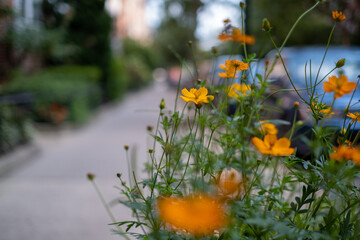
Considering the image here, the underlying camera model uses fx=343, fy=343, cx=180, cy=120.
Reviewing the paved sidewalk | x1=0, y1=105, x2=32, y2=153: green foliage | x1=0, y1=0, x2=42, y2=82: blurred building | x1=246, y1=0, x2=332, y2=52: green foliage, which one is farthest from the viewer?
x1=246, y1=0, x2=332, y2=52: green foliage

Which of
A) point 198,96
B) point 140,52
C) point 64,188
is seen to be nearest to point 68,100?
point 64,188

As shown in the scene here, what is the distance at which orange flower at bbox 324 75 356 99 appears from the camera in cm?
90

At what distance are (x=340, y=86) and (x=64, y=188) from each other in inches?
134

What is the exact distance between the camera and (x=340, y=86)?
0.91 metres

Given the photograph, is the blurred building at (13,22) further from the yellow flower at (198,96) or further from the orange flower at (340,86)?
the orange flower at (340,86)

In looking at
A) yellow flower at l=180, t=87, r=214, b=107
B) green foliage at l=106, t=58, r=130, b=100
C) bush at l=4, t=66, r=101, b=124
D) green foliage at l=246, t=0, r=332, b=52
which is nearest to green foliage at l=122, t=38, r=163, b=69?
green foliage at l=106, t=58, r=130, b=100

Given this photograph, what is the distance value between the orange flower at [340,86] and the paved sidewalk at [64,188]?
709mm

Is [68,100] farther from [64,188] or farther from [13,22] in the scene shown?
[64,188]

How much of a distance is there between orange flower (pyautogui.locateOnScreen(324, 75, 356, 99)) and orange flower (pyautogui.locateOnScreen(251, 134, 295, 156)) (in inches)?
8.6

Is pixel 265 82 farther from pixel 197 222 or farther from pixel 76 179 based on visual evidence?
pixel 76 179

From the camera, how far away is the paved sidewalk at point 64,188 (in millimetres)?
2819

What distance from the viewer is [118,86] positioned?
1102cm

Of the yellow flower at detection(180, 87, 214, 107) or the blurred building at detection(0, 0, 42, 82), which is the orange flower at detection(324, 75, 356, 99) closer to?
the yellow flower at detection(180, 87, 214, 107)

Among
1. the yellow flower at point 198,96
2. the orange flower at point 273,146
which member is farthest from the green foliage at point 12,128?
the orange flower at point 273,146
